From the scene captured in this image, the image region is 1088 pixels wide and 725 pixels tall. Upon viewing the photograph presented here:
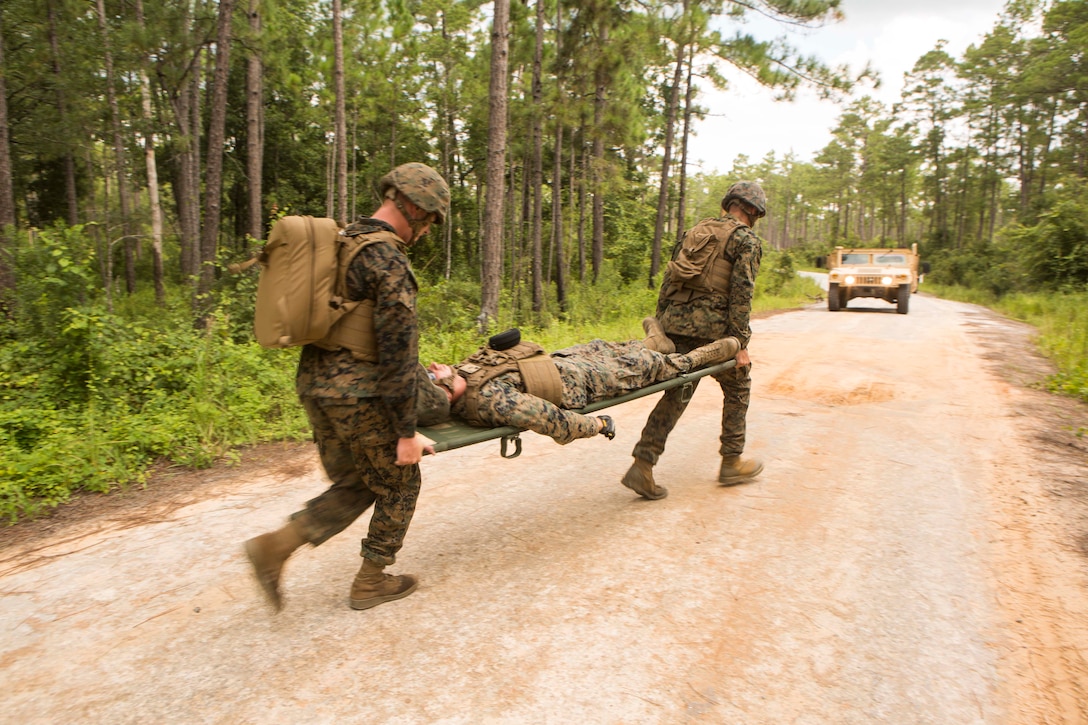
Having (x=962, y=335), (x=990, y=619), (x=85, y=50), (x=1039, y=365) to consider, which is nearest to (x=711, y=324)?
(x=990, y=619)

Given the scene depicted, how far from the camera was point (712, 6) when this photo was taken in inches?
600

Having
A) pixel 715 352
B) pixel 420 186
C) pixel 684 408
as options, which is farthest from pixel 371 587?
pixel 715 352

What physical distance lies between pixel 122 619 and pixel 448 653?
145 cm

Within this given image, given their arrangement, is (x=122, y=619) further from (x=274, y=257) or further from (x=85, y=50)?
(x=85, y=50)

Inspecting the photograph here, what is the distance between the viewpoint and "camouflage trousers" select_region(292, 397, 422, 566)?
2604 mm

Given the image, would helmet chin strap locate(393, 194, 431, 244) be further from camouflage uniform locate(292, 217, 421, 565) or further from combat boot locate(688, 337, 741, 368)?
combat boot locate(688, 337, 741, 368)

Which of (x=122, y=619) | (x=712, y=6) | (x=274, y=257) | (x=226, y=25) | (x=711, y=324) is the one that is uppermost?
(x=712, y=6)

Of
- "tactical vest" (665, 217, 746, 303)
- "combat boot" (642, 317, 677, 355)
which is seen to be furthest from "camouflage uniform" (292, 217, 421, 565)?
"tactical vest" (665, 217, 746, 303)

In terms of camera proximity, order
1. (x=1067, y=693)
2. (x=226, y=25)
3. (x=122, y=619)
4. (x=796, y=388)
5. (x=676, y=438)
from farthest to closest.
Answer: (x=226, y=25) → (x=796, y=388) → (x=676, y=438) → (x=122, y=619) → (x=1067, y=693)

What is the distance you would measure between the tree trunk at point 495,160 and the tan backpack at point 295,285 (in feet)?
21.9

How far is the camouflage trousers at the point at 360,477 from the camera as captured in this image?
8.54 feet

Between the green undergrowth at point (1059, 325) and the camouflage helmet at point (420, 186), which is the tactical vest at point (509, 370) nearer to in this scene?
the camouflage helmet at point (420, 186)

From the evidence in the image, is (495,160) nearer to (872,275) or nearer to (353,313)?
(353,313)

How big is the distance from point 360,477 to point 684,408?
239 centimetres
